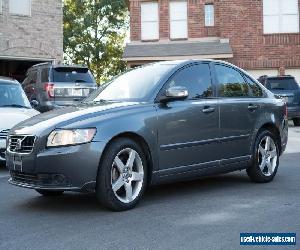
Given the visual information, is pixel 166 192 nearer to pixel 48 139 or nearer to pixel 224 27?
pixel 48 139

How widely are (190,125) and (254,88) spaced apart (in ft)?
5.46

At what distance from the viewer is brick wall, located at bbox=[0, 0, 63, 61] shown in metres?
22.7

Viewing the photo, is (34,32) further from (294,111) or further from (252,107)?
(252,107)

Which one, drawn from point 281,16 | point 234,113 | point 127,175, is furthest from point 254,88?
point 281,16

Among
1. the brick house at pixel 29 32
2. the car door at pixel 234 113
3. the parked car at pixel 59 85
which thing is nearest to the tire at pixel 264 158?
the car door at pixel 234 113

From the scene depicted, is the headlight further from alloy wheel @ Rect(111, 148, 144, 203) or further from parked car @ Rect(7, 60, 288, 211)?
alloy wheel @ Rect(111, 148, 144, 203)

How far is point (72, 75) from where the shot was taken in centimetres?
1437

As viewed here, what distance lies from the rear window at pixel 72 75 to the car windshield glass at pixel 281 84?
7.22 metres

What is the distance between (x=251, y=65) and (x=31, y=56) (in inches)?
423

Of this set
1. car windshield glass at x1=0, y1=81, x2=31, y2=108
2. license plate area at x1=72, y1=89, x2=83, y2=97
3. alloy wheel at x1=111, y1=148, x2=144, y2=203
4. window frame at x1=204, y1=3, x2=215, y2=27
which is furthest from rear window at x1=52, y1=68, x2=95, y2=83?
window frame at x1=204, y1=3, x2=215, y2=27

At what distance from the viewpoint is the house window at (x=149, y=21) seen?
29094mm

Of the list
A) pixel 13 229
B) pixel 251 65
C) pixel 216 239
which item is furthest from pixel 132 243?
pixel 251 65

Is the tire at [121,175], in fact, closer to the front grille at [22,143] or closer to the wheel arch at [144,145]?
the wheel arch at [144,145]

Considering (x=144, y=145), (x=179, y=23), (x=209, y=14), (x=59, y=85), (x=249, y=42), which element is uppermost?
(x=209, y=14)
